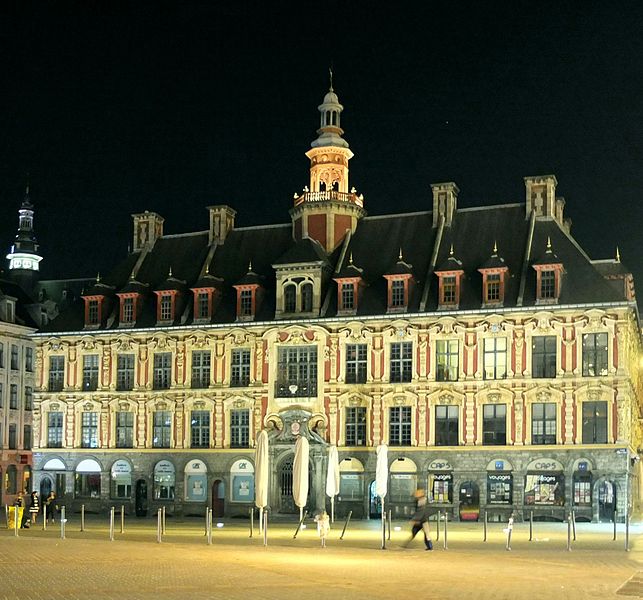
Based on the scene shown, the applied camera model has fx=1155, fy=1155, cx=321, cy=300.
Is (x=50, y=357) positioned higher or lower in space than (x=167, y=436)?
higher

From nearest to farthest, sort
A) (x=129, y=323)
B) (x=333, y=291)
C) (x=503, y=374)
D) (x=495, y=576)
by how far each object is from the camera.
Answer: (x=495, y=576) < (x=503, y=374) < (x=333, y=291) < (x=129, y=323)

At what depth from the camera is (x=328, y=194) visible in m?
69.1

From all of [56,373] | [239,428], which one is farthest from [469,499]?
[56,373]

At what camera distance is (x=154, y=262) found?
74062 mm

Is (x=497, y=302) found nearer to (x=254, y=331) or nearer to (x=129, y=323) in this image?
(x=254, y=331)

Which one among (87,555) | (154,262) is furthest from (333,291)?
(87,555)

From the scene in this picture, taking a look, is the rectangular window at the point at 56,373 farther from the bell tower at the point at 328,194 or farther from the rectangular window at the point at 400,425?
the rectangular window at the point at 400,425

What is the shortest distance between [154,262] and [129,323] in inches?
215

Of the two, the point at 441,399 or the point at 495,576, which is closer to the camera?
the point at 495,576

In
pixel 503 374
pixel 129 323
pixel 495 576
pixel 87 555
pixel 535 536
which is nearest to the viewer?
pixel 495 576

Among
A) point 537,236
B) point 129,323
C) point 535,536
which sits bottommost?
point 535,536

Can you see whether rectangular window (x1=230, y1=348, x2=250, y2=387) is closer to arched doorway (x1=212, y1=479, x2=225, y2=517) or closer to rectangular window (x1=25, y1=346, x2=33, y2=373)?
arched doorway (x1=212, y1=479, x2=225, y2=517)

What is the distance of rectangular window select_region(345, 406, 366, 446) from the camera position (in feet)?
208

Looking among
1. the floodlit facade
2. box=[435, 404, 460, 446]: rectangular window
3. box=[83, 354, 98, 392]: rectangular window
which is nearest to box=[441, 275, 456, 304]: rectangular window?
the floodlit facade
